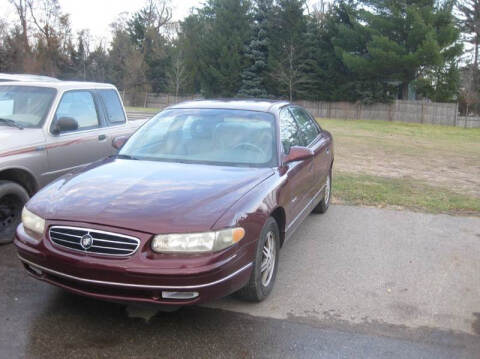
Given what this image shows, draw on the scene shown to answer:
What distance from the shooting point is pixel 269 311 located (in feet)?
13.1

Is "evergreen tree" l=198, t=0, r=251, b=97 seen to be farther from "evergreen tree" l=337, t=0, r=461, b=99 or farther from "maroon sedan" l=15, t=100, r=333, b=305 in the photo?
"maroon sedan" l=15, t=100, r=333, b=305

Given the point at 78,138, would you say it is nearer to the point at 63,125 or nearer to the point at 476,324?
the point at 63,125

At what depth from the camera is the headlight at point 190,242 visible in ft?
10.9

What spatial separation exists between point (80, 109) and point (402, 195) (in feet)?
17.3

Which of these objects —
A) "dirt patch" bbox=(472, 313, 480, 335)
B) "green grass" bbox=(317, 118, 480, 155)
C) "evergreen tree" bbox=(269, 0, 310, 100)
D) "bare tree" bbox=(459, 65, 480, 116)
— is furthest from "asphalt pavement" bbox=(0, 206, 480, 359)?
"evergreen tree" bbox=(269, 0, 310, 100)

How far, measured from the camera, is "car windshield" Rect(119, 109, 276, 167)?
187 inches

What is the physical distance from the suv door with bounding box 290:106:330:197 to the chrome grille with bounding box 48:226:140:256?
292 centimetres

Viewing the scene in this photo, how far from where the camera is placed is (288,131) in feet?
17.7

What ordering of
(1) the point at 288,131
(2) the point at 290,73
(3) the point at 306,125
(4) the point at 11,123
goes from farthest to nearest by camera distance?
(2) the point at 290,73 → (3) the point at 306,125 → (4) the point at 11,123 → (1) the point at 288,131

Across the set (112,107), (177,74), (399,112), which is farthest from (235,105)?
(177,74)

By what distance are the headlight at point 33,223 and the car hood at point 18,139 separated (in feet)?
5.75

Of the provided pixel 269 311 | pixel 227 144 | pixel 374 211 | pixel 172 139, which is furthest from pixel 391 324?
pixel 374 211

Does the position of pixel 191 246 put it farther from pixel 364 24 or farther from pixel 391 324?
pixel 364 24

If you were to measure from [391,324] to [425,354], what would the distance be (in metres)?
0.46
